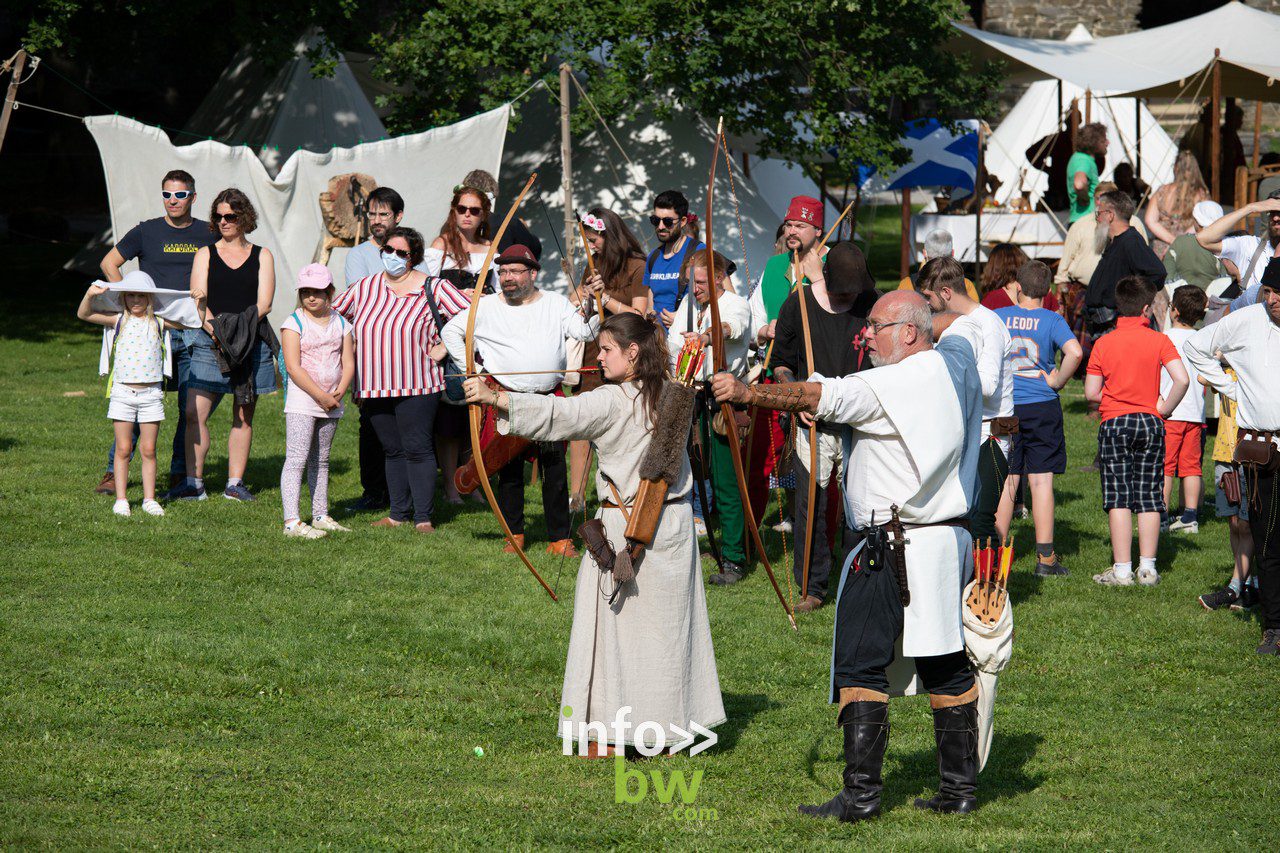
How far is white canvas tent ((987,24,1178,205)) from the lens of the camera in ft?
59.6

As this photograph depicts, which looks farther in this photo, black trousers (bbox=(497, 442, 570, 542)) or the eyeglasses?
black trousers (bbox=(497, 442, 570, 542))

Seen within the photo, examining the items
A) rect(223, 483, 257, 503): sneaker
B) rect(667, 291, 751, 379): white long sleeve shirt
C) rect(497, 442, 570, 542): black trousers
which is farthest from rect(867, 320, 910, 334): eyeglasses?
rect(223, 483, 257, 503): sneaker

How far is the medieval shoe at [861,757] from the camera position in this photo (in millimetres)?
4141

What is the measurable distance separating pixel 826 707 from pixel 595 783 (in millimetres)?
1184

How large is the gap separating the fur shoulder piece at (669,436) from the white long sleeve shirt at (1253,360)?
2771mm

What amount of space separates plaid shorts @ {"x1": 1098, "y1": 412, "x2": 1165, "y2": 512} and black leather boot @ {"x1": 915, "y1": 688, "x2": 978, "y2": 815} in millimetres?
3183

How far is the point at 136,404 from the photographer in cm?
764

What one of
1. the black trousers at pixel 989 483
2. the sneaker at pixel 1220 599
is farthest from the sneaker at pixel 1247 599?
the black trousers at pixel 989 483

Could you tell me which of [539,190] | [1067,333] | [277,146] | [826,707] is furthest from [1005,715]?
[277,146]

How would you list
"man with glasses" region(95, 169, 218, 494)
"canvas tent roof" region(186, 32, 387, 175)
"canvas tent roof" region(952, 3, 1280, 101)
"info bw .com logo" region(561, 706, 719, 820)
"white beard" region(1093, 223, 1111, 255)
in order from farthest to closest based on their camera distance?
"canvas tent roof" region(952, 3, 1280, 101) < "canvas tent roof" region(186, 32, 387, 175) < "white beard" region(1093, 223, 1111, 255) < "man with glasses" region(95, 169, 218, 494) < "info bw .com logo" region(561, 706, 719, 820)

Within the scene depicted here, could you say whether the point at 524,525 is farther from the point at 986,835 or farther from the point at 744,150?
the point at 744,150

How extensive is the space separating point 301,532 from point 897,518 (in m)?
4.36

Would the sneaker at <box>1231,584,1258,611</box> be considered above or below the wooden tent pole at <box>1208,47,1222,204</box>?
below

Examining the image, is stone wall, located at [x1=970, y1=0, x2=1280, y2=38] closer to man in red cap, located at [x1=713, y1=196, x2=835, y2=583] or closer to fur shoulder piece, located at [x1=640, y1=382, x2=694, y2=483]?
man in red cap, located at [x1=713, y1=196, x2=835, y2=583]
